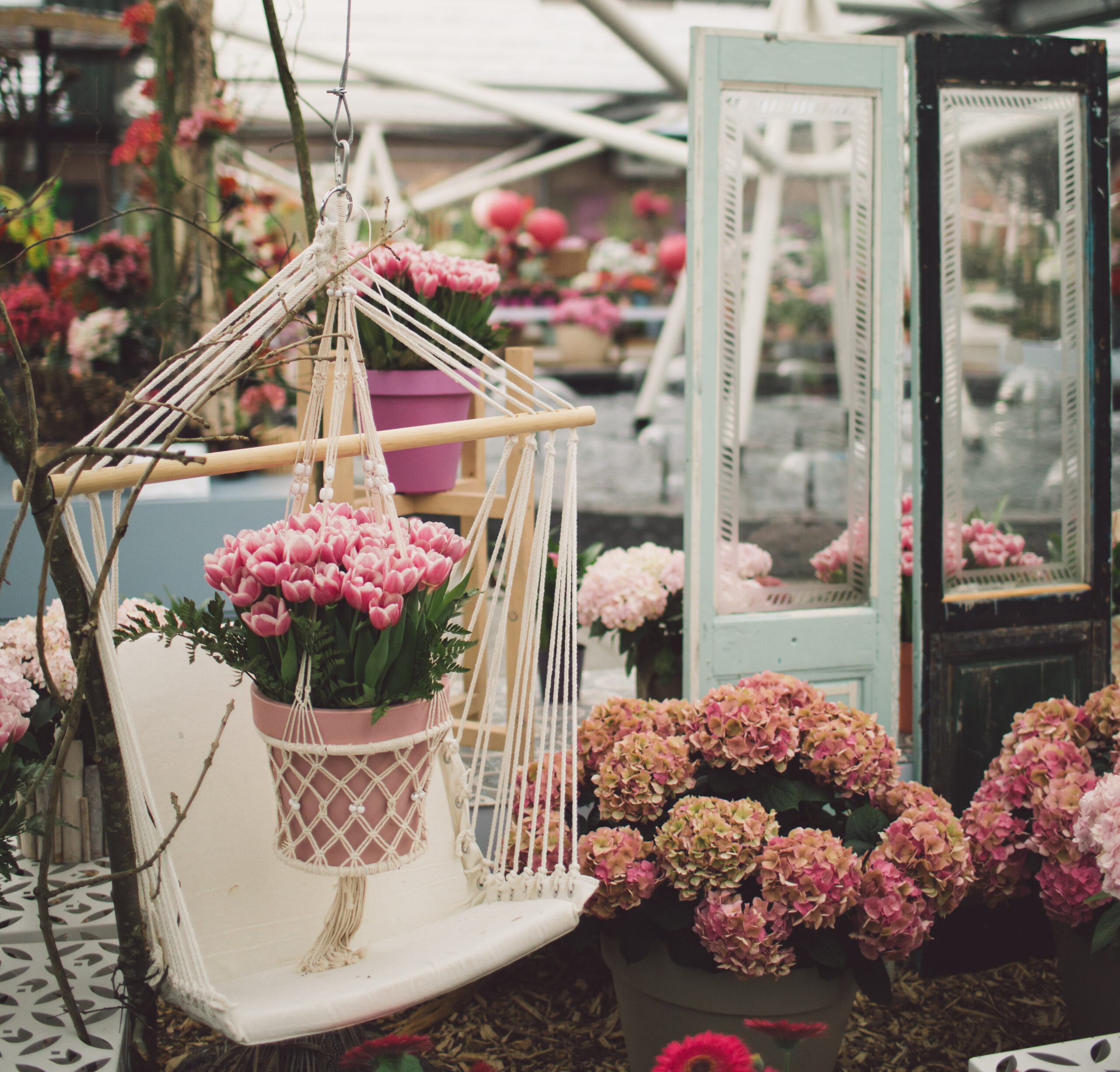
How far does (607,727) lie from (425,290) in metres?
0.86

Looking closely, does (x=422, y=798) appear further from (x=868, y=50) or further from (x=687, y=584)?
(x=868, y=50)

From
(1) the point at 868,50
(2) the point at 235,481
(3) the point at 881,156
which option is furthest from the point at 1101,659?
(2) the point at 235,481

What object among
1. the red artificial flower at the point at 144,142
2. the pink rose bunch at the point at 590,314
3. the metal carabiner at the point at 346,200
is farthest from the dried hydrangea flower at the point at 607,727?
the pink rose bunch at the point at 590,314

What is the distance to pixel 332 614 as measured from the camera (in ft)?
3.71

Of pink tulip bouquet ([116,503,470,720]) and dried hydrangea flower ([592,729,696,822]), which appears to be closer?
pink tulip bouquet ([116,503,470,720])

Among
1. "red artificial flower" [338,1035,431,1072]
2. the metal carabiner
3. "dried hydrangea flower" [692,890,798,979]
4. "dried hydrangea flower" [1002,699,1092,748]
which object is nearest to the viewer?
"red artificial flower" [338,1035,431,1072]

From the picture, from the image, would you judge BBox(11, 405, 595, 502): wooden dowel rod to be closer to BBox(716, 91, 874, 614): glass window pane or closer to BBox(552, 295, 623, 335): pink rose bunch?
BBox(716, 91, 874, 614): glass window pane

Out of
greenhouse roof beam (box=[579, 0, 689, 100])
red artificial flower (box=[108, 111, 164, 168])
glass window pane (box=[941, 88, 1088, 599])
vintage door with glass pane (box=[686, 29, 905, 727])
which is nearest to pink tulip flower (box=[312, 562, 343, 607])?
vintage door with glass pane (box=[686, 29, 905, 727])

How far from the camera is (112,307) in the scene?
3143 mm

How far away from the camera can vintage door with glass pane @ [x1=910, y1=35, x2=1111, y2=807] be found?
81.0 inches

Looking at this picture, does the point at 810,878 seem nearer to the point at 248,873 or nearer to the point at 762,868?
the point at 762,868

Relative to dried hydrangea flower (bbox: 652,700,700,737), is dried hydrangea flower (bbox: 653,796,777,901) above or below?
below

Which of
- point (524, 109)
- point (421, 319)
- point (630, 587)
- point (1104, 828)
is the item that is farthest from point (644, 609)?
point (524, 109)

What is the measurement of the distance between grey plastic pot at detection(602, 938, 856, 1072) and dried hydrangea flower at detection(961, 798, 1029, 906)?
342mm
